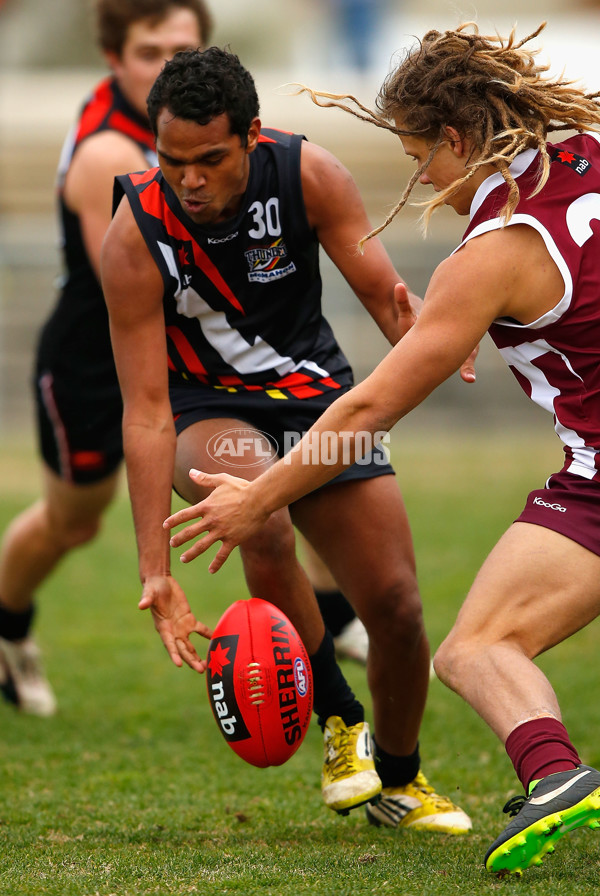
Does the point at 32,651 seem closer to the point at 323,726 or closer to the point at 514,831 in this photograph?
the point at 323,726

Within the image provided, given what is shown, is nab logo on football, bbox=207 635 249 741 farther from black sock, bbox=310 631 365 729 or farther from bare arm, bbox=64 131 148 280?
bare arm, bbox=64 131 148 280

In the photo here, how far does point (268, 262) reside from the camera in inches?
147

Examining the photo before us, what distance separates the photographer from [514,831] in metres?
2.81

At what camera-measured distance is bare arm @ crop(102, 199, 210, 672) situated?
3.55 metres

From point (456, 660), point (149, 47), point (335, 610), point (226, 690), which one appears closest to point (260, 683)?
point (226, 690)

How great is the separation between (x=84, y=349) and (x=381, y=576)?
7.22 feet

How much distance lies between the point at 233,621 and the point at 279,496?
0.54 meters

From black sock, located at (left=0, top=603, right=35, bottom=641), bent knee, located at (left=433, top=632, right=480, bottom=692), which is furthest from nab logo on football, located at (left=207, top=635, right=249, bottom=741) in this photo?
black sock, located at (left=0, top=603, right=35, bottom=641)

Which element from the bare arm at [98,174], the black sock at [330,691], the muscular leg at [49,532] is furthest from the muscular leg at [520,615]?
the muscular leg at [49,532]

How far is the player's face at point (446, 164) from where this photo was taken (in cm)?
321

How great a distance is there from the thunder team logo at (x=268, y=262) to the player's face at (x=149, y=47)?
5.19 feet

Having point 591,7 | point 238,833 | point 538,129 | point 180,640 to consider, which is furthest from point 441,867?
point 591,7

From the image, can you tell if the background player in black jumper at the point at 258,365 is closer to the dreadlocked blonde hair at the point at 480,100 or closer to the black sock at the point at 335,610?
the dreadlocked blonde hair at the point at 480,100

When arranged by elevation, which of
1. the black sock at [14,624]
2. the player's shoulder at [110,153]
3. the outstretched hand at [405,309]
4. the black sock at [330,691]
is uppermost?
the outstretched hand at [405,309]
